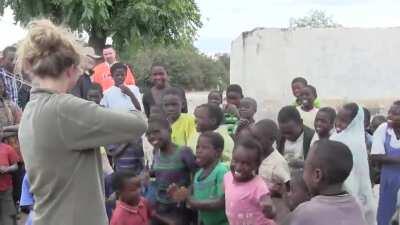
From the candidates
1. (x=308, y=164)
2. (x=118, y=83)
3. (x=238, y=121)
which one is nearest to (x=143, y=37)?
(x=118, y=83)

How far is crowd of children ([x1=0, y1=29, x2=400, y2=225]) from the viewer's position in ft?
9.77

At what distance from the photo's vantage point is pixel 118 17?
17.3 m

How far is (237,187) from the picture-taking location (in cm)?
432

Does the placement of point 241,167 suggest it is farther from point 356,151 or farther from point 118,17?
point 118,17

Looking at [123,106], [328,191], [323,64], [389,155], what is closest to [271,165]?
[389,155]

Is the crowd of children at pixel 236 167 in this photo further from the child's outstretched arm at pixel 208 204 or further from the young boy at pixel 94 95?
the young boy at pixel 94 95

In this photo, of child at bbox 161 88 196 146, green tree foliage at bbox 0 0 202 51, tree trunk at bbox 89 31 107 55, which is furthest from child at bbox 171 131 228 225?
tree trunk at bbox 89 31 107 55

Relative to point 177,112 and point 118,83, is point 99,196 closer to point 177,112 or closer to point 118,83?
point 177,112

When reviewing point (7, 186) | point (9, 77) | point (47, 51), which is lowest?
point (7, 186)

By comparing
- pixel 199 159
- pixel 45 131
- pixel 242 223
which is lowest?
pixel 242 223

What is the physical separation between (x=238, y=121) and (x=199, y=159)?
1.70 metres

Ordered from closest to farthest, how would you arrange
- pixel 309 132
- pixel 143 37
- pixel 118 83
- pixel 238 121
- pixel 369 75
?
pixel 309 132 → pixel 238 121 → pixel 118 83 → pixel 369 75 → pixel 143 37

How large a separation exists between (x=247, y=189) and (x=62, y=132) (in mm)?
1853

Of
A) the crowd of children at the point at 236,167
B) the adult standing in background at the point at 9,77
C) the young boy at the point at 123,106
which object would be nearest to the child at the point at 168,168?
the crowd of children at the point at 236,167
